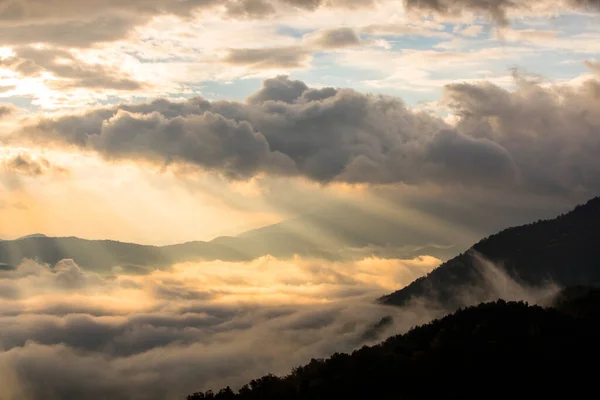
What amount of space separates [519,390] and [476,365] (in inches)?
578

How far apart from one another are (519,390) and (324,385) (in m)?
57.9

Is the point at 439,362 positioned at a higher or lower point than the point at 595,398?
higher

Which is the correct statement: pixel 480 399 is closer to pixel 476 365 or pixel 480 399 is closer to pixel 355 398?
pixel 476 365

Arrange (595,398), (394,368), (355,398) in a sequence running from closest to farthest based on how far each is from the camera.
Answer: (595,398)
(355,398)
(394,368)

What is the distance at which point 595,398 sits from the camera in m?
174

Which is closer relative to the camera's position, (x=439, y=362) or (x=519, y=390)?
(x=519, y=390)

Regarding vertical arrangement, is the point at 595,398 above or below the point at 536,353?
below

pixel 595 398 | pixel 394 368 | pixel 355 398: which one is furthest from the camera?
pixel 394 368

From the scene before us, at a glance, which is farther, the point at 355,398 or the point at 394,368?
the point at 394,368

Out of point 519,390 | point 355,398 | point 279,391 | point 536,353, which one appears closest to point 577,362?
point 536,353

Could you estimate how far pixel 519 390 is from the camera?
17975cm

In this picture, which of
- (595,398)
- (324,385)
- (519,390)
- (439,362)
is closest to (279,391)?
(324,385)

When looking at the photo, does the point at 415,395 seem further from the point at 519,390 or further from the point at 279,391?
the point at 279,391

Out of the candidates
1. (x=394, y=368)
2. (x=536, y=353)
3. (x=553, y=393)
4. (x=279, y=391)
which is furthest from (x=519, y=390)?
(x=279, y=391)
